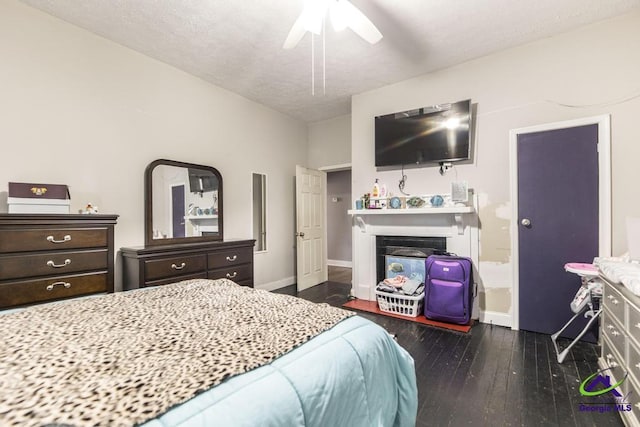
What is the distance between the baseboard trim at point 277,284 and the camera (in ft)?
14.0

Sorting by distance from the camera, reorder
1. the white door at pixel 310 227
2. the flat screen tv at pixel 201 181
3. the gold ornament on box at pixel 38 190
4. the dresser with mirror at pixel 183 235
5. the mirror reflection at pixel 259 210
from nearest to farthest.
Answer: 1. the gold ornament on box at pixel 38 190
2. the dresser with mirror at pixel 183 235
3. the flat screen tv at pixel 201 181
4. the mirror reflection at pixel 259 210
5. the white door at pixel 310 227

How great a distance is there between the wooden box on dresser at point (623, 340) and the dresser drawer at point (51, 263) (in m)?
3.33

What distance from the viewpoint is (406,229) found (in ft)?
11.7

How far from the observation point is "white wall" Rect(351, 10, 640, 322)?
245 cm

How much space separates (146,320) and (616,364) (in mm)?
2531

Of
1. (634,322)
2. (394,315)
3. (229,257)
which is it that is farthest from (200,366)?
(394,315)

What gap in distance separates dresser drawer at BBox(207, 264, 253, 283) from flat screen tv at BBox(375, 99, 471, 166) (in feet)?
6.76

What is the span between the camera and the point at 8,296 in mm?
1890

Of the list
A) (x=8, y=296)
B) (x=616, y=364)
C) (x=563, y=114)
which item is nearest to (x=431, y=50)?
(x=563, y=114)

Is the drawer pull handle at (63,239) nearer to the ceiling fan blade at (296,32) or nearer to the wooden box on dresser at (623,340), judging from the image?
the ceiling fan blade at (296,32)

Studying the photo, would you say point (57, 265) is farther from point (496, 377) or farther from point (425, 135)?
point (425, 135)

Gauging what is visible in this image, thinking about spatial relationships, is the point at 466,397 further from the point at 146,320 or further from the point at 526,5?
the point at 526,5

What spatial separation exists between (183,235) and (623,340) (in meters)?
3.66

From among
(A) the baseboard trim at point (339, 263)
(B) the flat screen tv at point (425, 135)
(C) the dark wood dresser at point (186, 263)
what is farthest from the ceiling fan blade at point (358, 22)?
(A) the baseboard trim at point (339, 263)
